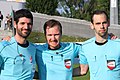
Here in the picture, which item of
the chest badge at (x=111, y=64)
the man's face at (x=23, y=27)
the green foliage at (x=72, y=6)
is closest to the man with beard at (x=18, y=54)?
the man's face at (x=23, y=27)

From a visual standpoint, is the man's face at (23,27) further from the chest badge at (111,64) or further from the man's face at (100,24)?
the chest badge at (111,64)

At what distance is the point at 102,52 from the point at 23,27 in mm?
1072

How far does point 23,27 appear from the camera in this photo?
493cm

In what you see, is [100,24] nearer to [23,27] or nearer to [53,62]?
[53,62]

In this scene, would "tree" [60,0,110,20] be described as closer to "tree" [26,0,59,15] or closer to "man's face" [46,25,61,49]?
"tree" [26,0,59,15]

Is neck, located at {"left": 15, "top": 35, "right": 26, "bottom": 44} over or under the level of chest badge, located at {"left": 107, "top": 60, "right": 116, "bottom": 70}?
over

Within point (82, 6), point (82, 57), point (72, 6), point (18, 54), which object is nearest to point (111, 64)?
point (82, 57)

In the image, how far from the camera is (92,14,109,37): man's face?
16.5ft

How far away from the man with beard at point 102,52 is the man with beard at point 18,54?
819 millimetres

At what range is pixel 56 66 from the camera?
17.1 feet

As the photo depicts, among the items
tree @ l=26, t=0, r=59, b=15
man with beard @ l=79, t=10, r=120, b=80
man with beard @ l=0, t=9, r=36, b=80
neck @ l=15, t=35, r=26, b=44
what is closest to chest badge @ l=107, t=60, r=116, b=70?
man with beard @ l=79, t=10, r=120, b=80

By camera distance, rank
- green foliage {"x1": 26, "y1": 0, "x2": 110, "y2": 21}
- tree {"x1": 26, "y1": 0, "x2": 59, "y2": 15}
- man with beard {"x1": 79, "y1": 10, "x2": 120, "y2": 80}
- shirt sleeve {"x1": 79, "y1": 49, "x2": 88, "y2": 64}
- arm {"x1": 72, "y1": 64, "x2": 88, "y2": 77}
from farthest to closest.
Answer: green foliage {"x1": 26, "y1": 0, "x2": 110, "y2": 21} < tree {"x1": 26, "y1": 0, "x2": 59, "y2": 15} < arm {"x1": 72, "y1": 64, "x2": 88, "y2": 77} < shirt sleeve {"x1": 79, "y1": 49, "x2": 88, "y2": 64} < man with beard {"x1": 79, "y1": 10, "x2": 120, "y2": 80}

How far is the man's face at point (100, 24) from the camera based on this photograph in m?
5.02

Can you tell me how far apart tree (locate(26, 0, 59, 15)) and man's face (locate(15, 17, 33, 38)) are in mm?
27334
